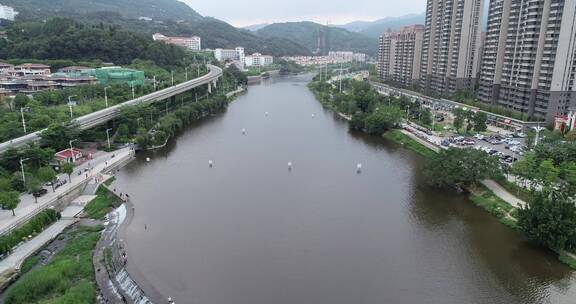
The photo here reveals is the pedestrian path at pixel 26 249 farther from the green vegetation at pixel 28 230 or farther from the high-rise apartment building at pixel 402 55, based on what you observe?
the high-rise apartment building at pixel 402 55

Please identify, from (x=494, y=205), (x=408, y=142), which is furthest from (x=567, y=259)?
(x=408, y=142)

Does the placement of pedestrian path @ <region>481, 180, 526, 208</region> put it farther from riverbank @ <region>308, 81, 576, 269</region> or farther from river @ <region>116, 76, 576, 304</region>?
river @ <region>116, 76, 576, 304</region>

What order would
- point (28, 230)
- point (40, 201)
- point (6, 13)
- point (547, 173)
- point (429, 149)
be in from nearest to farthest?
point (28, 230) → point (40, 201) → point (547, 173) → point (429, 149) → point (6, 13)

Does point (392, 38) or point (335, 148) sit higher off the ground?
point (392, 38)

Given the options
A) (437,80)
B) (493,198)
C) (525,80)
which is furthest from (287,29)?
(493,198)

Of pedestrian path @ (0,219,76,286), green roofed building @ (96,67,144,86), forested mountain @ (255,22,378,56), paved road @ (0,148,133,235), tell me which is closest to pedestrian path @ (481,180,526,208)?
pedestrian path @ (0,219,76,286)

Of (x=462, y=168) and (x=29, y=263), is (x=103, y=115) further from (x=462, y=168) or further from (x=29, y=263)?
(x=462, y=168)

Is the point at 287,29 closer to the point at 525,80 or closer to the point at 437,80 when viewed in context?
the point at 437,80
